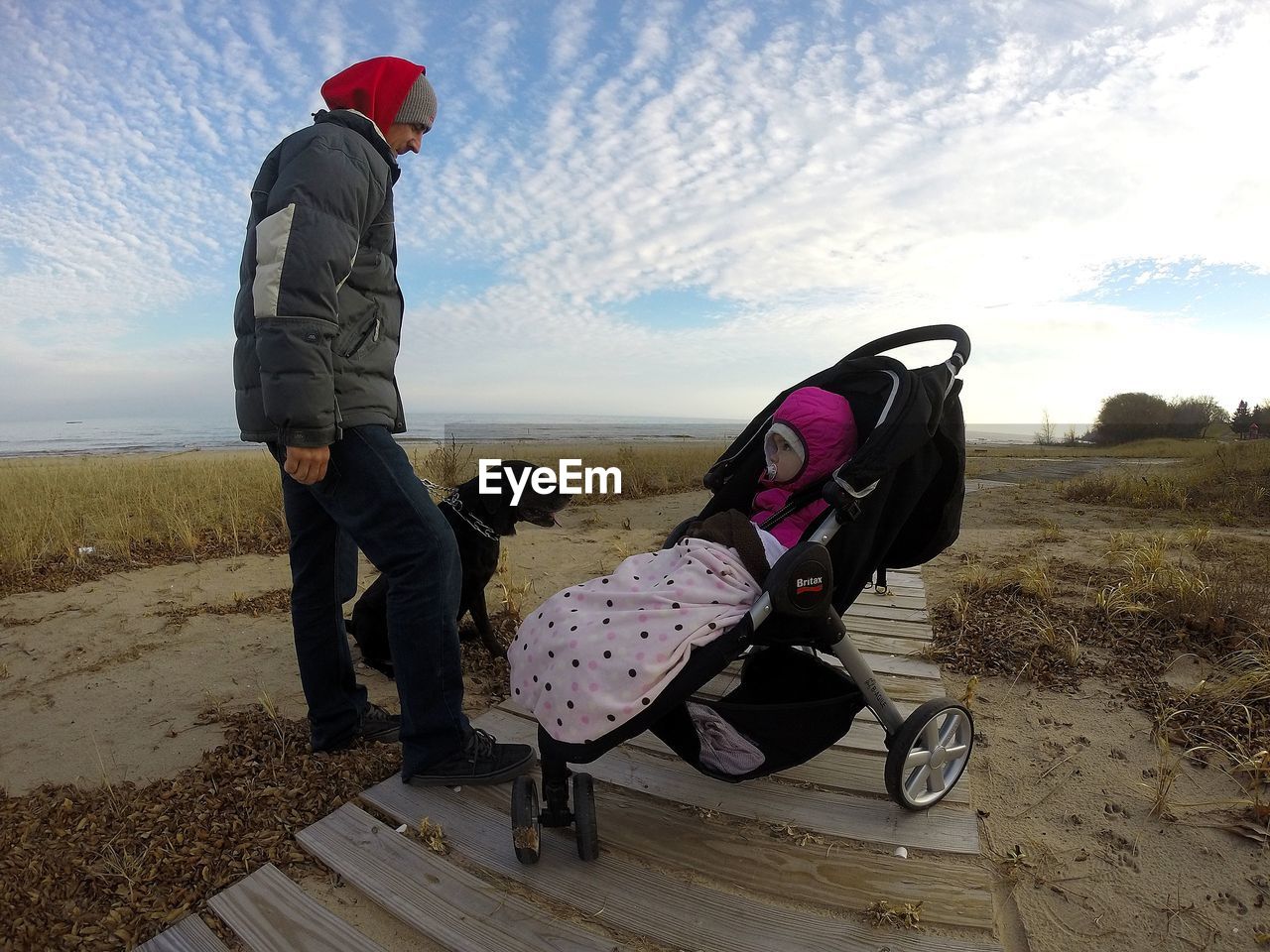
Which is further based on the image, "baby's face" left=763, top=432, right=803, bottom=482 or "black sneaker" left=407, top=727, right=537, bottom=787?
"baby's face" left=763, top=432, right=803, bottom=482

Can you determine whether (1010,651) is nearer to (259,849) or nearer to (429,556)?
(429,556)

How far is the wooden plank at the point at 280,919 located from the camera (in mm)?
1595

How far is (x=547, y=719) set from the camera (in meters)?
1.66

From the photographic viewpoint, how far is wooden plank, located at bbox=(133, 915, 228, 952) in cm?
158

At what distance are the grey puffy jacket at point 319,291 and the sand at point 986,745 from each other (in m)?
1.34

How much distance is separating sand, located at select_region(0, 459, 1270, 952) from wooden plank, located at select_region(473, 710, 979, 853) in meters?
0.15

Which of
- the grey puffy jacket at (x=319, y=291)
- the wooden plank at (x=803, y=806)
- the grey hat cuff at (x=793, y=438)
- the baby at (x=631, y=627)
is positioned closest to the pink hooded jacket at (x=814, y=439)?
the grey hat cuff at (x=793, y=438)

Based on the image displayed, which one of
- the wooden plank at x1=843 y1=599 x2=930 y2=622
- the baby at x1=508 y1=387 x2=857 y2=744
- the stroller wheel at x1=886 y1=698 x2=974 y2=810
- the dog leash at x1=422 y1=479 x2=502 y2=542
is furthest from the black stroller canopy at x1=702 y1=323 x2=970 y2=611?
the wooden plank at x1=843 y1=599 x2=930 y2=622

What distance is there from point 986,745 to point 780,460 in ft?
4.57

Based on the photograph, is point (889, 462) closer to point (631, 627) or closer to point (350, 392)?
point (631, 627)

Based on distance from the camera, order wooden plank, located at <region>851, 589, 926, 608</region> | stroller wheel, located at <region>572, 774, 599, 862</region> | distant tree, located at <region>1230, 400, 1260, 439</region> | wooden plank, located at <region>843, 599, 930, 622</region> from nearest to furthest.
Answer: stroller wheel, located at <region>572, 774, 599, 862</region> → wooden plank, located at <region>843, 599, 930, 622</region> → wooden plank, located at <region>851, 589, 926, 608</region> → distant tree, located at <region>1230, 400, 1260, 439</region>

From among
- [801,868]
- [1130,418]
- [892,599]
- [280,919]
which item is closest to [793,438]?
[801,868]

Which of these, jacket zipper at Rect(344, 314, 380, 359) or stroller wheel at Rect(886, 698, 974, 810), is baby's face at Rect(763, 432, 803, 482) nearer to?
stroller wheel at Rect(886, 698, 974, 810)

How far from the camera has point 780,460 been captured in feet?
7.70
